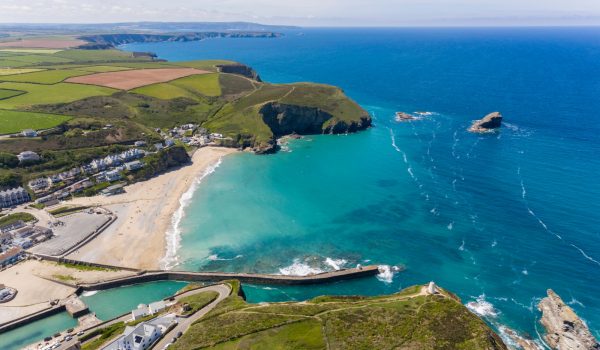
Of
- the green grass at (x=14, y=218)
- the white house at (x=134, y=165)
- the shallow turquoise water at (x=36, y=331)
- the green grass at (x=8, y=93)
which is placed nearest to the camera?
the shallow turquoise water at (x=36, y=331)

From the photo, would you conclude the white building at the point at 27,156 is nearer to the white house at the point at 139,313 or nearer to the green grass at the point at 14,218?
the green grass at the point at 14,218

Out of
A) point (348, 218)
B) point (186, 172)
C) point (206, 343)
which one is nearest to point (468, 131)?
point (348, 218)

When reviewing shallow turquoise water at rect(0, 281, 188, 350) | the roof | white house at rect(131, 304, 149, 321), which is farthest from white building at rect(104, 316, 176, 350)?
the roof

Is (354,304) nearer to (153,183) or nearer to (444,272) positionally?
(444,272)

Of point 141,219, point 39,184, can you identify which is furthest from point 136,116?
point 141,219

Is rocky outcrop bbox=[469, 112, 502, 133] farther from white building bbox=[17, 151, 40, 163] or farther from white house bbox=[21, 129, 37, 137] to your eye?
white house bbox=[21, 129, 37, 137]

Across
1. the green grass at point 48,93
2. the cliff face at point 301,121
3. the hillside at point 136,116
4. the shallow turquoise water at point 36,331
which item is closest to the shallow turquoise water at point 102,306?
the shallow turquoise water at point 36,331
